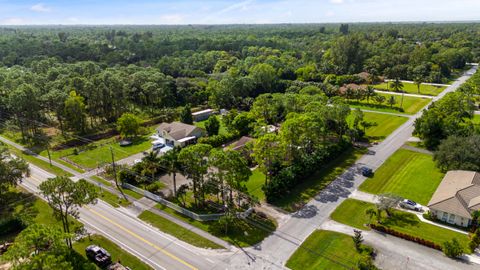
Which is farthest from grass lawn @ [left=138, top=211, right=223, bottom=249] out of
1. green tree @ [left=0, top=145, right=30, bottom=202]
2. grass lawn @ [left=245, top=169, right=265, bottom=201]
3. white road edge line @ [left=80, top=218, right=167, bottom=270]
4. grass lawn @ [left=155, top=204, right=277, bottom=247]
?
green tree @ [left=0, top=145, right=30, bottom=202]

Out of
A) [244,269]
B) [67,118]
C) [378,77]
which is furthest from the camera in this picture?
[378,77]

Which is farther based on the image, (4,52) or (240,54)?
(240,54)

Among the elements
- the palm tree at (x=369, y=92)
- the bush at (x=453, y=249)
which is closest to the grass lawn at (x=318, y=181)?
the bush at (x=453, y=249)

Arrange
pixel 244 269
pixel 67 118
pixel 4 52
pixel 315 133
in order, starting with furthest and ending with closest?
pixel 4 52 < pixel 67 118 < pixel 315 133 < pixel 244 269

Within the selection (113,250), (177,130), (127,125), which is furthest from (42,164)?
(113,250)

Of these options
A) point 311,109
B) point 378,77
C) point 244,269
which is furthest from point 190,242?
point 378,77

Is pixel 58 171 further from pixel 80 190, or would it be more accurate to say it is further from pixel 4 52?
pixel 4 52

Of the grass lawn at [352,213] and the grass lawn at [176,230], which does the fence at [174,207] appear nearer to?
the grass lawn at [176,230]

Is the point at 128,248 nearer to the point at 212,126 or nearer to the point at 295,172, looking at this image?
the point at 295,172
